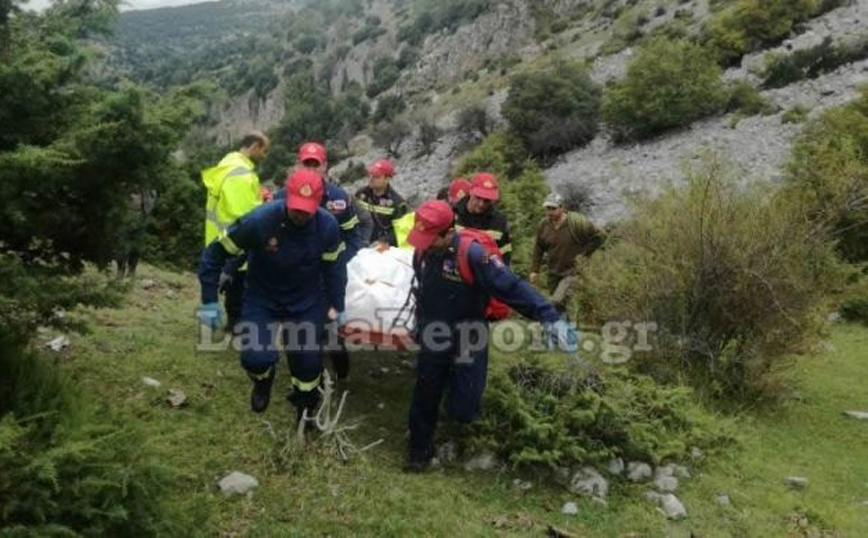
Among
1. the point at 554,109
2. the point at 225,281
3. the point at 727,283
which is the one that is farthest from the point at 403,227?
the point at 554,109

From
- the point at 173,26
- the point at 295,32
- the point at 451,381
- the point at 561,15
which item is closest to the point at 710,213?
the point at 451,381

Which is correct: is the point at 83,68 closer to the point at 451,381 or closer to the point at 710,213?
the point at 451,381

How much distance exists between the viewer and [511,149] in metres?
38.2

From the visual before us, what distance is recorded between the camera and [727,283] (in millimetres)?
7293

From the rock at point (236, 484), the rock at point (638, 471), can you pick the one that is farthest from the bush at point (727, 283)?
the rock at point (236, 484)

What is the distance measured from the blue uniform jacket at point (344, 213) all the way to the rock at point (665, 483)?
106 inches

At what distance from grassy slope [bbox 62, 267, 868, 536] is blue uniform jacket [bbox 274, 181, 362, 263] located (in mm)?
1171

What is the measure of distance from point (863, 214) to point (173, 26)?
663 ft

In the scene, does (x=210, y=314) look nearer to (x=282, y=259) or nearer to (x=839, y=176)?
(x=282, y=259)

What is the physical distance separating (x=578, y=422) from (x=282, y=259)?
228cm

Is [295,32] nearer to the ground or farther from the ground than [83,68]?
farther from the ground

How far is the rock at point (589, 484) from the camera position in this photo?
5.01 meters

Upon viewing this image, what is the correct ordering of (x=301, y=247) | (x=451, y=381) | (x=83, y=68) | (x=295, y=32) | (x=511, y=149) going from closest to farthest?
1. (x=83, y=68)
2. (x=301, y=247)
3. (x=451, y=381)
4. (x=511, y=149)
5. (x=295, y=32)

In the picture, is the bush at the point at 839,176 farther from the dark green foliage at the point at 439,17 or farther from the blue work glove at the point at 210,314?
the dark green foliage at the point at 439,17
